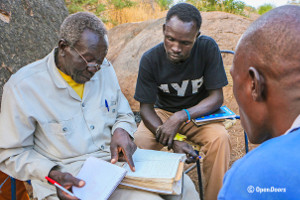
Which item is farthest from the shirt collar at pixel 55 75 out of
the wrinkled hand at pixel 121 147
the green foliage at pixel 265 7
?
the green foliage at pixel 265 7

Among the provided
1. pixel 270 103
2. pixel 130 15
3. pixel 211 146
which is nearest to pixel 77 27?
pixel 270 103

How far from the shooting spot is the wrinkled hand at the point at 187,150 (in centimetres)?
218

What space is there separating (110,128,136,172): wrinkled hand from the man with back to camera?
1.68ft

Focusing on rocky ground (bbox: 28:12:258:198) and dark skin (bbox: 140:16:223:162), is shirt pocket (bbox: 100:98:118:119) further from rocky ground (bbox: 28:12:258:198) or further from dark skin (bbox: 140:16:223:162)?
rocky ground (bbox: 28:12:258:198)

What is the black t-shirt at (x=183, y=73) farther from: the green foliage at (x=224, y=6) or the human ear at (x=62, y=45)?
the green foliage at (x=224, y=6)

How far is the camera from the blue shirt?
0.79 m

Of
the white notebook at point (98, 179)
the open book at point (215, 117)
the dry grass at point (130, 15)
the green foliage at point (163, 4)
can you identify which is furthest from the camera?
the green foliage at point (163, 4)

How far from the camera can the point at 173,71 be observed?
Answer: 260cm

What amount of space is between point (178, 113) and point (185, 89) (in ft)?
0.95

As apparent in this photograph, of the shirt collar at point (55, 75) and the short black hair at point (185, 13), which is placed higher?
the short black hair at point (185, 13)

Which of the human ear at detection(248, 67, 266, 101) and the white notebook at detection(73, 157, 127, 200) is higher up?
the human ear at detection(248, 67, 266, 101)

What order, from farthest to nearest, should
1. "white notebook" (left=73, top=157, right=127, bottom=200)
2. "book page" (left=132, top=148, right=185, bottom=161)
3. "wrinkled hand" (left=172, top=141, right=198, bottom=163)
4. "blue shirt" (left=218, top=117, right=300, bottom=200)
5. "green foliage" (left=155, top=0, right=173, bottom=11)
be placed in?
"green foliage" (left=155, top=0, right=173, bottom=11), "wrinkled hand" (left=172, top=141, right=198, bottom=163), "book page" (left=132, top=148, right=185, bottom=161), "white notebook" (left=73, top=157, right=127, bottom=200), "blue shirt" (left=218, top=117, right=300, bottom=200)

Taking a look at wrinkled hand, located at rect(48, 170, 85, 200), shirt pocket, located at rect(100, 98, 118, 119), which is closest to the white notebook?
wrinkled hand, located at rect(48, 170, 85, 200)

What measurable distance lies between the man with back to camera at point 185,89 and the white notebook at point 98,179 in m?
0.79
